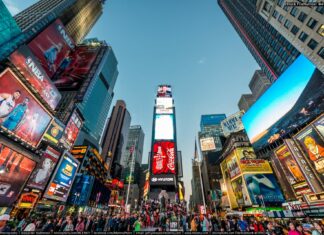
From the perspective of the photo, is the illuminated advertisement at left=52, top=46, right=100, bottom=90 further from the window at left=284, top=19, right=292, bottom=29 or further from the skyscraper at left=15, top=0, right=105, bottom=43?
the window at left=284, top=19, right=292, bottom=29

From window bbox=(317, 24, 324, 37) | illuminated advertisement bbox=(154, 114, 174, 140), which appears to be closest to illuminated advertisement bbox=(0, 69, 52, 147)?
illuminated advertisement bbox=(154, 114, 174, 140)

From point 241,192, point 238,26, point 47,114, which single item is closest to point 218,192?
point 241,192

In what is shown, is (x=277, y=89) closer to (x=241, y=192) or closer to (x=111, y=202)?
(x=241, y=192)

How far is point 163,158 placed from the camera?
2839 centimetres

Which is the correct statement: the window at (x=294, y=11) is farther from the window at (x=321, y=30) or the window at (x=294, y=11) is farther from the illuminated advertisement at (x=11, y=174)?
the illuminated advertisement at (x=11, y=174)

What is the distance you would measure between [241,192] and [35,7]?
4896 inches

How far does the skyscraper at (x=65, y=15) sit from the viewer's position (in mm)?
58312

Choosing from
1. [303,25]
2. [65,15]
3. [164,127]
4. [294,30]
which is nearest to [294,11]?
[294,30]

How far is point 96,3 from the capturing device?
4550 inches

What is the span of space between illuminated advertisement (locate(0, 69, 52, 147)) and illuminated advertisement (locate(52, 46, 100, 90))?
1405 inches

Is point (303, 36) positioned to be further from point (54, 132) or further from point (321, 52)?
point (54, 132)

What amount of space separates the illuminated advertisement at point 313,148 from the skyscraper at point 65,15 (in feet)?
269

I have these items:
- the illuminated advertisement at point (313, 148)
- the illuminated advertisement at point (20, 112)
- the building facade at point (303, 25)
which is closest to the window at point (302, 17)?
the building facade at point (303, 25)

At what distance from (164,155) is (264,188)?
29.0 metres
